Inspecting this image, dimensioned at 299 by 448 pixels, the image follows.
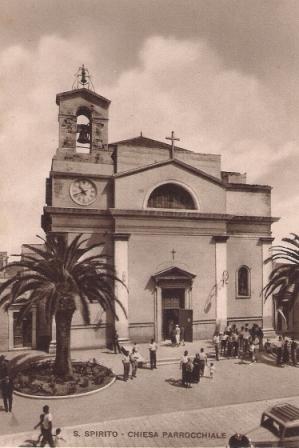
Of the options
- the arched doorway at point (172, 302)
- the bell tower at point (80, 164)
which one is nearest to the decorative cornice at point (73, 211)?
the bell tower at point (80, 164)

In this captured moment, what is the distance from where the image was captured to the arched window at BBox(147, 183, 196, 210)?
26203 millimetres

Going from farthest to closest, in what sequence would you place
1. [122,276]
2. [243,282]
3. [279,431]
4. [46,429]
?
[243,282] → [122,276] → [46,429] → [279,431]

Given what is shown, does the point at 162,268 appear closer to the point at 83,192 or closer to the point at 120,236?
the point at 120,236

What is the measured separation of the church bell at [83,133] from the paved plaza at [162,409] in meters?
14.3

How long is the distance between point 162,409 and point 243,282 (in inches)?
553

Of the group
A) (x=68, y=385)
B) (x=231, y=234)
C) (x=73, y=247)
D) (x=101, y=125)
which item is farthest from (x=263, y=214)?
(x=68, y=385)

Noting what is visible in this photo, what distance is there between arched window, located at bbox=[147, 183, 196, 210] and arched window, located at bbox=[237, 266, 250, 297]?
18.5 feet

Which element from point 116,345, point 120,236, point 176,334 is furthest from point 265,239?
point 116,345

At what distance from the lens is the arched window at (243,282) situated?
90.4 ft

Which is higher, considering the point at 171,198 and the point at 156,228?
the point at 171,198

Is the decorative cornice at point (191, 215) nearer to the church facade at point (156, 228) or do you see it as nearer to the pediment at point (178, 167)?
the church facade at point (156, 228)

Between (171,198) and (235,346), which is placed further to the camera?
(171,198)

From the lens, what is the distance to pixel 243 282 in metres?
27.7

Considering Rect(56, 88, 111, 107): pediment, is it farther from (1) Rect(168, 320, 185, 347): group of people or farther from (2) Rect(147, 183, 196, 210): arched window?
(1) Rect(168, 320, 185, 347): group of people
